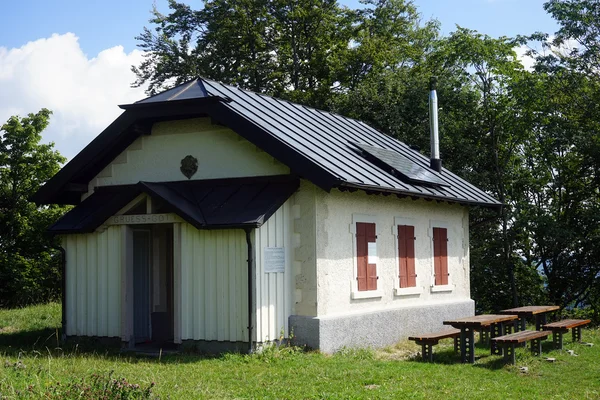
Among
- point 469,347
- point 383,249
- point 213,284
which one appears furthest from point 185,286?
point 469,347

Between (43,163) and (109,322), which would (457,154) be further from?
(109,322)

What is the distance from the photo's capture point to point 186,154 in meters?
14.4

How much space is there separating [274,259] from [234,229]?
33.0 inches

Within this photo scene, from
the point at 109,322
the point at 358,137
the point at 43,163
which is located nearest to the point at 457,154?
the point at 358,137

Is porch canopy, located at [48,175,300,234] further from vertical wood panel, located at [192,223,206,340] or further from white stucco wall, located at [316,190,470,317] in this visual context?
white stucco wall, located at [316,190,470,317]

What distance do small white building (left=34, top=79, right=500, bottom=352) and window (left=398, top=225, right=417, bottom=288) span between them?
25 millimetres

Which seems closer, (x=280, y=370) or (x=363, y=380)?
(x=363, y=380)

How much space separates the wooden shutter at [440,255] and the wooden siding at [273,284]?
197 inches

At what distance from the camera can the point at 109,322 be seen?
14133 millimetres

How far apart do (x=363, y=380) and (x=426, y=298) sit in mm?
6704

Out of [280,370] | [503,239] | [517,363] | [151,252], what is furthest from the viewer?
[503,239]

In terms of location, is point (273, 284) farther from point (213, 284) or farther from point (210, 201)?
point (210, 201)

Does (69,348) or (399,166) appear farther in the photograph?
(399,166)

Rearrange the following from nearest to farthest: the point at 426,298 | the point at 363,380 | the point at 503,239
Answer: the point at 363,380, the point at 426,298, the point at 503,239
